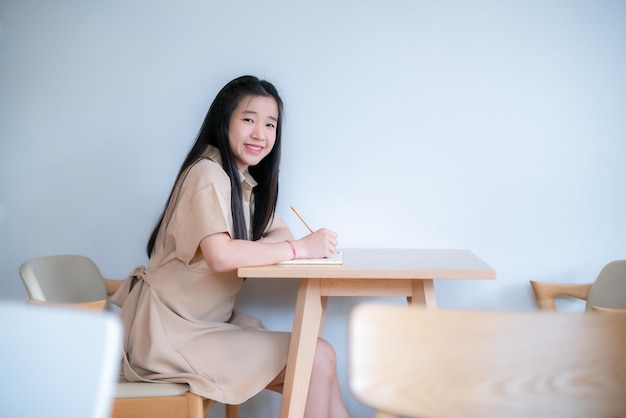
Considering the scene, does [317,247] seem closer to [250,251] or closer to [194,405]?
[250,251]

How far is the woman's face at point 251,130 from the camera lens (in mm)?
1870

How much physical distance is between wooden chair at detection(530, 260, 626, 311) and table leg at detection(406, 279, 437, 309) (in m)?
0.64

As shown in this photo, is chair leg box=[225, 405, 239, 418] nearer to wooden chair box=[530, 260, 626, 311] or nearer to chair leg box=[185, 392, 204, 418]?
chair leg box=[185, 392, 204, 418]

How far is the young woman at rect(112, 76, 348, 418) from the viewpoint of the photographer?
159 centimetres

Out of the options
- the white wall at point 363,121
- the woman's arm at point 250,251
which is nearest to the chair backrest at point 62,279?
the white wall at point 363,121

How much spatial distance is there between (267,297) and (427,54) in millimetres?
1127

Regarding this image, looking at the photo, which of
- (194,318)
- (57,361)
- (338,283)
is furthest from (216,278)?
(57,361)

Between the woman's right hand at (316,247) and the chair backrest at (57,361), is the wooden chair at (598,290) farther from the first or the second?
the chair backrest at (57,361)

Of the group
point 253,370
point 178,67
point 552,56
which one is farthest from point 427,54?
point 253,370

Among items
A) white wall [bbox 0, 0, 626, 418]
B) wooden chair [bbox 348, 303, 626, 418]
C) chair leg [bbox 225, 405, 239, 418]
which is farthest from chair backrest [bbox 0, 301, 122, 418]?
white wall [bbox 0, 0, 626, 418]

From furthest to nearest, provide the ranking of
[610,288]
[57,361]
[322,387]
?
[610,288] < [322,387] < [57,361]

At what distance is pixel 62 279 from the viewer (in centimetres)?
190

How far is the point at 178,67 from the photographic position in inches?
90.1

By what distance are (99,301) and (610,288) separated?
167cm
